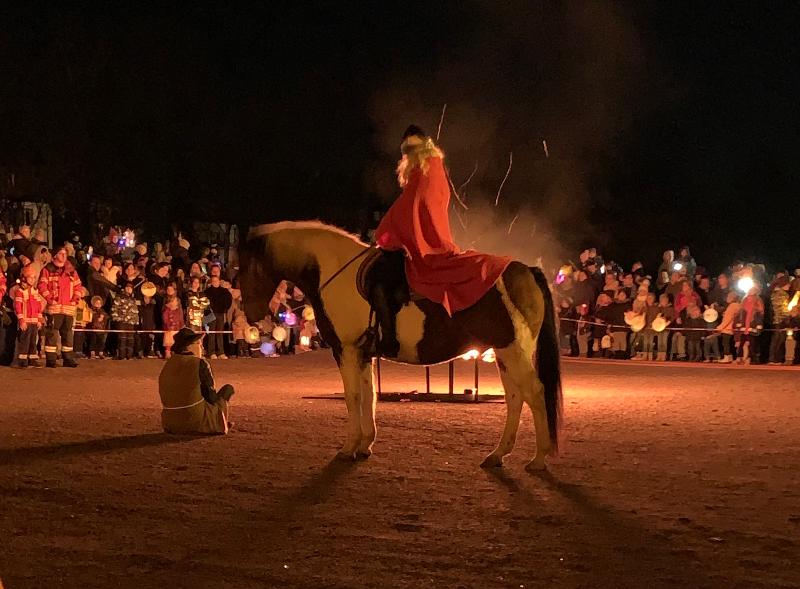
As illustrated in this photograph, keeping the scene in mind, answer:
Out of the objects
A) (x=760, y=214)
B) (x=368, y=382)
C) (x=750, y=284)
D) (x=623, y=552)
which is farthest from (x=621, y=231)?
(x=623, y=552)

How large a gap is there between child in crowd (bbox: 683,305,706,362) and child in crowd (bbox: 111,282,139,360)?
461 inches

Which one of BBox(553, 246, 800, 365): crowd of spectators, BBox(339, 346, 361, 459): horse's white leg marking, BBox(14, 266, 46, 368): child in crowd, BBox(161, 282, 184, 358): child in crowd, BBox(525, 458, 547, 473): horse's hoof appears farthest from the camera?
BBox(553, 246, 800, 365): crowd of spectators

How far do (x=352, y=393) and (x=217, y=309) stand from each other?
13011mm

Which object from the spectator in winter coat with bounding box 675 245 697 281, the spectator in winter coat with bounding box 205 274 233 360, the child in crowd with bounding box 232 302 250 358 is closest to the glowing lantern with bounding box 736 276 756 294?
the spectator in winter coat with bounding box 675 245 697 281

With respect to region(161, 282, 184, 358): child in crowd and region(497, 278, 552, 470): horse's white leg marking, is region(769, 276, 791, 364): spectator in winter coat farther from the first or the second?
region(497, 278, 552, 470): horse's white leg marking

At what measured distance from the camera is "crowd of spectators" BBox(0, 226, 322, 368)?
1773cm

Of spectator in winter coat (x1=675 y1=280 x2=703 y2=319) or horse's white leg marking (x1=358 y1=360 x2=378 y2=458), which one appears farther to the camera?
spectator in winter coat (x1=675 y1=280 x2=703 y2=319)

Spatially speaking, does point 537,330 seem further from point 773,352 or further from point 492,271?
point 773,352

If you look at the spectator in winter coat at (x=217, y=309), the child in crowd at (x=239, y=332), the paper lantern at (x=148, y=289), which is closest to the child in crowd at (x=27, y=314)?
the paper lantern at (x=148, y=289)

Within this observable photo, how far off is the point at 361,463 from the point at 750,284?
15.1m

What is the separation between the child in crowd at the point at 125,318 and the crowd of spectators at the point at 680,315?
971 centimetres

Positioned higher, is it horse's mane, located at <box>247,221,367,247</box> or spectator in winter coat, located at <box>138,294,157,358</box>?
horse's mane, located at <box>247,221,367,247</box>

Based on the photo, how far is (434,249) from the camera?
27.2ft

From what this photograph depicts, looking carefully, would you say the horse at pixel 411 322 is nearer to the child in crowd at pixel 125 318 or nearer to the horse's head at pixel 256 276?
the horse's head at pixel 256 276
